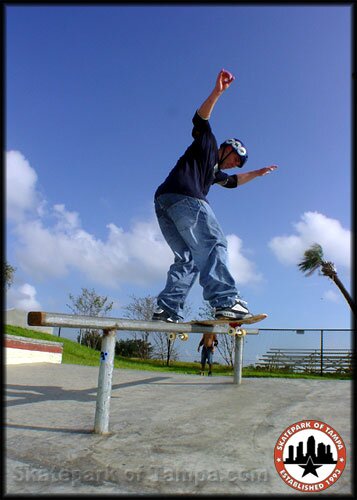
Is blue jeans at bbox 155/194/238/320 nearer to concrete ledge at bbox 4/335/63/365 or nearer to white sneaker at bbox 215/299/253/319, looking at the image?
white sneaker at bbox 215/299/253/319

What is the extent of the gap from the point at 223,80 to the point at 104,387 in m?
2.58

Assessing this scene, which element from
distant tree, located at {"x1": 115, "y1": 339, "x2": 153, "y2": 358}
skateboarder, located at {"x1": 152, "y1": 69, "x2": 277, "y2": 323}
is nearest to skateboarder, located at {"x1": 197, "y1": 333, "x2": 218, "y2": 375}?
skateboarder, located at {"x1": 152, "y1": 69, "x2": 277, "y2": 323}

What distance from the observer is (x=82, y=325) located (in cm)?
252

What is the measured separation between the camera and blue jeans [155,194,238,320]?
3512mm

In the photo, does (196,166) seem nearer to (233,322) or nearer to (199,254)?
(199,254)

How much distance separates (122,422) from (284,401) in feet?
4.43

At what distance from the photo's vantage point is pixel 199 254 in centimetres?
362

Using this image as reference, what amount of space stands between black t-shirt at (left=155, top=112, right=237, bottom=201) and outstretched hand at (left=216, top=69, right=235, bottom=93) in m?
0.37

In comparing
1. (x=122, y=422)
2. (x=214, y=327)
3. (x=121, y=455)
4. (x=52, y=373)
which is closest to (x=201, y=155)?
(x=214, y=327)

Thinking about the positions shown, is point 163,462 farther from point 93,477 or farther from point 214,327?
point 214,327

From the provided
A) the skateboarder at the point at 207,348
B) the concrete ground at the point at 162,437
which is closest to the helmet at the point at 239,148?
the concrete ground at the point at 162,437

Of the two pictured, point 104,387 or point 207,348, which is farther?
point 207,348

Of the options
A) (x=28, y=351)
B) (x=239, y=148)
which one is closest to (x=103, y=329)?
(x=239, y=148)

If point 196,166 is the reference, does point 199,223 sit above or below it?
below
